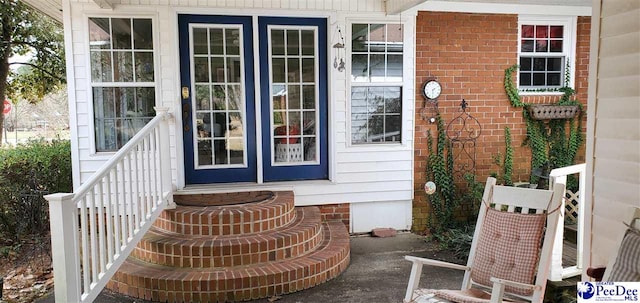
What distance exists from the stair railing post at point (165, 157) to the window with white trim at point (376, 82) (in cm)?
208

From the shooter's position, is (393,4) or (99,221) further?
(393,4)

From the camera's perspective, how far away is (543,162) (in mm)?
5730

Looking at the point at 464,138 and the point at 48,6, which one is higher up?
the point at 48,6

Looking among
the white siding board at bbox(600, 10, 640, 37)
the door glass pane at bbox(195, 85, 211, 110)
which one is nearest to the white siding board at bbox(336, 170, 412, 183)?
the door glass pane at bbox(195, 85, 211, 110)

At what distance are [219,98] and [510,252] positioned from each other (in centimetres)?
339

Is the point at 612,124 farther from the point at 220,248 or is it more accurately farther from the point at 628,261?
the point at 220,248

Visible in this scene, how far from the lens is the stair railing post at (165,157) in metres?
4.33

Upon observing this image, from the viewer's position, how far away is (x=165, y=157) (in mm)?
4410

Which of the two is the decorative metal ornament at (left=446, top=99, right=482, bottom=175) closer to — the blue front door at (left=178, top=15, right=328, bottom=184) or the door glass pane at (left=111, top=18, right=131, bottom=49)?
the blue front door at (left=178, top=15, right=328, bottom=184)

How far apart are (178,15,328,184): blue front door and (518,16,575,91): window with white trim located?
2.61 m

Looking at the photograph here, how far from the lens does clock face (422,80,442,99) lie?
5344mm

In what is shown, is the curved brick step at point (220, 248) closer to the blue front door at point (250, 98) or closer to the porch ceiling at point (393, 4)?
the blue front door at point (250, 98)

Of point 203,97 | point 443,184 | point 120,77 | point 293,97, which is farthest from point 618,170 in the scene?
point 120,77

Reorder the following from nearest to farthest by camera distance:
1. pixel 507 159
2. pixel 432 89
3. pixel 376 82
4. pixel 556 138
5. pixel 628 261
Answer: pixel 628 261 → pixel 376 82 → pixel 432 89 → pixel 507 159 → pixel 556 138
